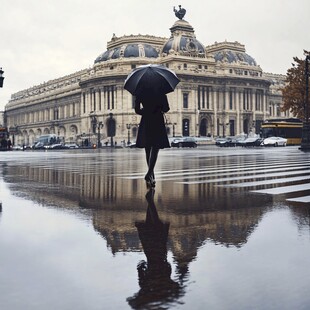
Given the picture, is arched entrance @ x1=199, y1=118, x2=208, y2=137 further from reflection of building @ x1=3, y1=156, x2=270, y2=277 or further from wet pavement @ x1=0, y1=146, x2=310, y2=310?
wet pavement @ x1=0, y1=146, x2=310, y2=310

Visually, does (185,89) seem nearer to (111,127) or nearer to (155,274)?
(111,127)

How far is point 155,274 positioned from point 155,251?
0.72 metres

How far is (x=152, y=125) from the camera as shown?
406 inches

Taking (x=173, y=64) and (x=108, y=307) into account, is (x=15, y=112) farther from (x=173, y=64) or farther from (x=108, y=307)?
(x=108, y=307)

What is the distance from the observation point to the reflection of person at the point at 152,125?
10219 millimetres

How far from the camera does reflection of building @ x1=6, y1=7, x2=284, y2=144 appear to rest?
308ft

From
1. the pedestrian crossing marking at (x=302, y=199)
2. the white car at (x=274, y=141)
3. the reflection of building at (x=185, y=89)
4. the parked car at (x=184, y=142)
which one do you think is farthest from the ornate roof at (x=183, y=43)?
the pedestrian crossing marking at (x=302, y=199)

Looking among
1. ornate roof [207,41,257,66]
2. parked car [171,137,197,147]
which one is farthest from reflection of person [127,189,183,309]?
ornate roof [207,41,257,66]

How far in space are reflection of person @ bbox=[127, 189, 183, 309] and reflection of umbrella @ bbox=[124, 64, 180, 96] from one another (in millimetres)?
5205

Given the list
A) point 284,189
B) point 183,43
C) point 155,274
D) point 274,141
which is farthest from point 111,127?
point 155,274

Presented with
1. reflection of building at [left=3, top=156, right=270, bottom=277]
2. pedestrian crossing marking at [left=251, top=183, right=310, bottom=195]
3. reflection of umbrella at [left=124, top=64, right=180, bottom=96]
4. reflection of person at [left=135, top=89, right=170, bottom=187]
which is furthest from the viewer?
reflection of umbrella at [left=124, top=64, right=180, bottom=96]

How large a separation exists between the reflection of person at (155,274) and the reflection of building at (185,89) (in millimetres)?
86502

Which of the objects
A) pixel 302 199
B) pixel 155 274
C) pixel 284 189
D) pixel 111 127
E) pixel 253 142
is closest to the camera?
pixel 155 274

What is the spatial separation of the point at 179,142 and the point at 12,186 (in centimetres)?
5763
